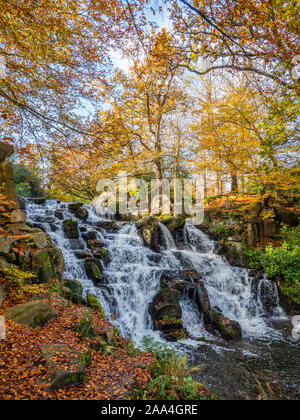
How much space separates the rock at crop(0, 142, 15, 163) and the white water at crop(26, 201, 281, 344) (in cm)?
383

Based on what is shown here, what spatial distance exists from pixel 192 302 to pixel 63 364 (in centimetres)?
510

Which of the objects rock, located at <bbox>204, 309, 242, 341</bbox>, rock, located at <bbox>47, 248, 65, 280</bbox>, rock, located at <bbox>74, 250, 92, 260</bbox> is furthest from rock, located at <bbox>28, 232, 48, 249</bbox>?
rock, located at <bbox>204, 309, 242, 341</bbox>

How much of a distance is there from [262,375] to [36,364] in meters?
4.37

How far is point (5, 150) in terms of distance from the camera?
5680 millimetres

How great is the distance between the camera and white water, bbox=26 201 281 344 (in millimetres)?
6598

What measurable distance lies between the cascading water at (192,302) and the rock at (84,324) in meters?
2.00

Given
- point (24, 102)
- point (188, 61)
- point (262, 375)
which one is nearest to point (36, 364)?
point (262, 375)

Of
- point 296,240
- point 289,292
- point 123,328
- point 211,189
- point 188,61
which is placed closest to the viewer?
point 188,61

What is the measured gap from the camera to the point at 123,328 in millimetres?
A: 6133

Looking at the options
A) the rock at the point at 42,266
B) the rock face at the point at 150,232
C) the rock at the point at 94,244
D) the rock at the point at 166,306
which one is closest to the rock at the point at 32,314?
the rock at the point at 42,266

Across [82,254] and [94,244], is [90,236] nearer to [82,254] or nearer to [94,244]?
[94,244]

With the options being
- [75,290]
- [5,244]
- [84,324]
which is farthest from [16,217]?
[84,324]
